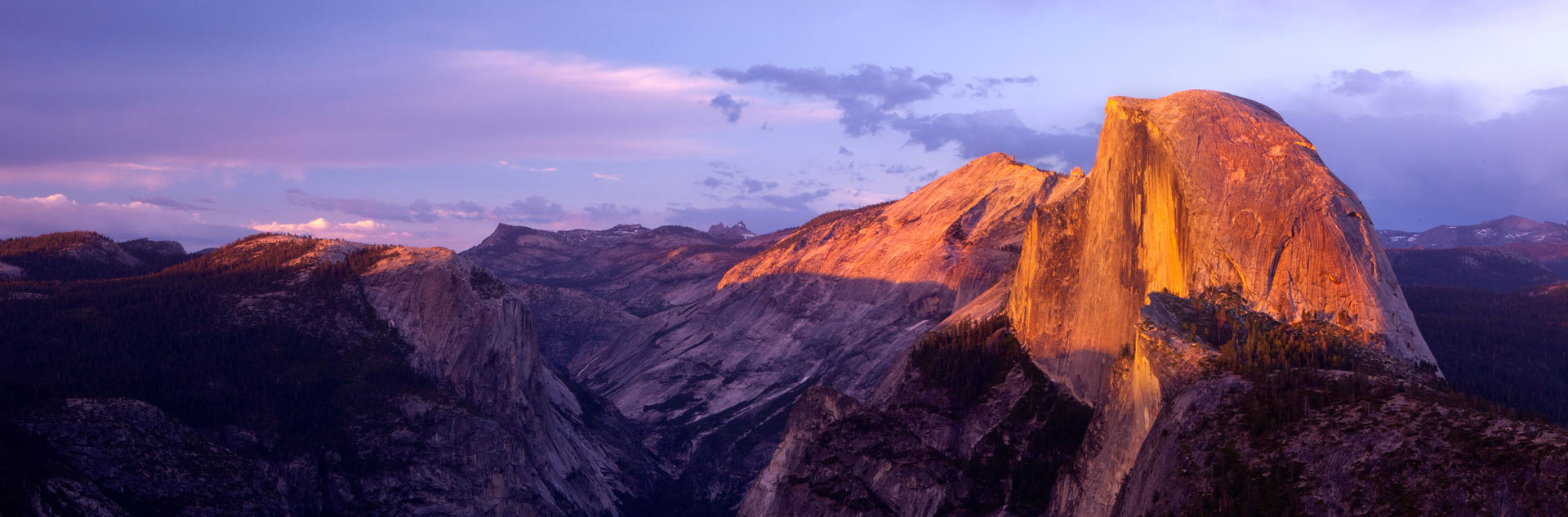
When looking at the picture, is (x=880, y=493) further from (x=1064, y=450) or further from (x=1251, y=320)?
(x=1251, y=320)

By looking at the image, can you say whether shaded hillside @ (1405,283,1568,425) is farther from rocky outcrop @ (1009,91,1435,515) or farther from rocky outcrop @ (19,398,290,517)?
Answer: rocky outcrop @ (19,398,290,517)

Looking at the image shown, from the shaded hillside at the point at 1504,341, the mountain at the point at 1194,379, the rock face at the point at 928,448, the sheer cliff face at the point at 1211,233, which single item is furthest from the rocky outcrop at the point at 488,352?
the shaded hillside at the point at 1504,341

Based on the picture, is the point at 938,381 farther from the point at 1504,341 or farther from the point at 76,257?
the point at 76,257

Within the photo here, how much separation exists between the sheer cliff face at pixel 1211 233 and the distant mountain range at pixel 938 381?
0.22 meters

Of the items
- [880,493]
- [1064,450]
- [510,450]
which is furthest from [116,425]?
[1064,450]

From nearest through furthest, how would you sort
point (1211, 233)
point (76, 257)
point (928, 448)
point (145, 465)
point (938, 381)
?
1. point (1211, 233)
2. point (928, 448)
3. point (145, 465)
4. point (938, 381)
5. point (76, 257)

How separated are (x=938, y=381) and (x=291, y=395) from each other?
67.0 m

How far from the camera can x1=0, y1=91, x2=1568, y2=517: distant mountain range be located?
5294 cm

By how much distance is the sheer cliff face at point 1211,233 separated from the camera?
2564 inches

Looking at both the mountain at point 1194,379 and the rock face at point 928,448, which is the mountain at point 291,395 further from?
the mountain at point 1194,379

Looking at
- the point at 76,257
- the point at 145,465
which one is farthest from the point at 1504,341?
the point at 76,257

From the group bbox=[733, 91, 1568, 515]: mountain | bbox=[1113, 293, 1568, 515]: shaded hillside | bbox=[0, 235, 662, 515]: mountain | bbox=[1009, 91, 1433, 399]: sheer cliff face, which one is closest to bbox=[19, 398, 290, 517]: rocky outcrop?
bbox=[0, 235, 662, 515]: mountain

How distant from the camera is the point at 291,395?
124438 millimetres

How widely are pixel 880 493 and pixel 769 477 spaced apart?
14.2 m
